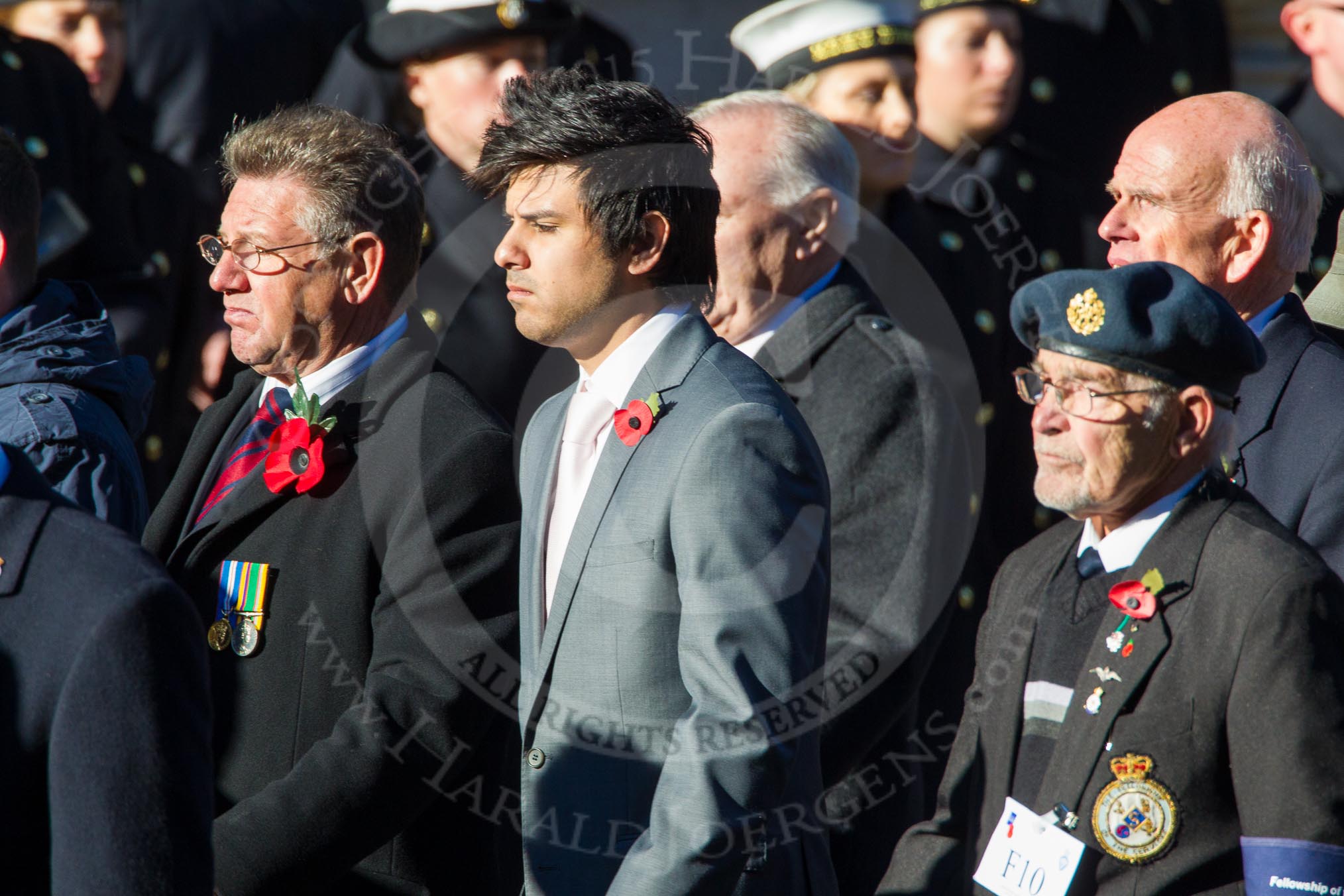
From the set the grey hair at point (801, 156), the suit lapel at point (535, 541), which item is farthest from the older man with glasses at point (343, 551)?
the grey hair at point (801, 156)

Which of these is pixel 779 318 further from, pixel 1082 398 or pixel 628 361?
pixel 1082 398

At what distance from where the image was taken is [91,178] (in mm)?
5020

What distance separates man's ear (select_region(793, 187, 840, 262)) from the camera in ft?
12.3

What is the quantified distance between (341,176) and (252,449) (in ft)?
1.76

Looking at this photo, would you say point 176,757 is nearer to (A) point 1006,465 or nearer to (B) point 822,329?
(B) point 822,329

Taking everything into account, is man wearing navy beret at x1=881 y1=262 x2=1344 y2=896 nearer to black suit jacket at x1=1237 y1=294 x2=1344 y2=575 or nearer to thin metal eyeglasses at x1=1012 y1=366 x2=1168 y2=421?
thin metal eyeglasses at x1=1012 y1=366 x2=1168 y2=421

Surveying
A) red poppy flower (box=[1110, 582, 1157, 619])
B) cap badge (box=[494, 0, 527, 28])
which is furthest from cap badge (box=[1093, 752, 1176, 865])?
cap badge (box=[494, 0, 527, 28])

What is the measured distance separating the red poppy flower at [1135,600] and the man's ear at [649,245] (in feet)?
2.90

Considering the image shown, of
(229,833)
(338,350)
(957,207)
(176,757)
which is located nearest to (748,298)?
(338,350)

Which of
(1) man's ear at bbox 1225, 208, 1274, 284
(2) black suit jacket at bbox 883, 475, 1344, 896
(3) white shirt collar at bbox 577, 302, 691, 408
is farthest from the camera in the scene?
(1) man's ear at bbox 1225, 208, 1274, 284

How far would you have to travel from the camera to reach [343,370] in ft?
10.2

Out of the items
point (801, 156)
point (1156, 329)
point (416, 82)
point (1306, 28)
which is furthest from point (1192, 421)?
point (416, 82)

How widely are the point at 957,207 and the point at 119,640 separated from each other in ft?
11.5

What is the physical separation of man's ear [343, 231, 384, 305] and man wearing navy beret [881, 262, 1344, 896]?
3.92 feet
